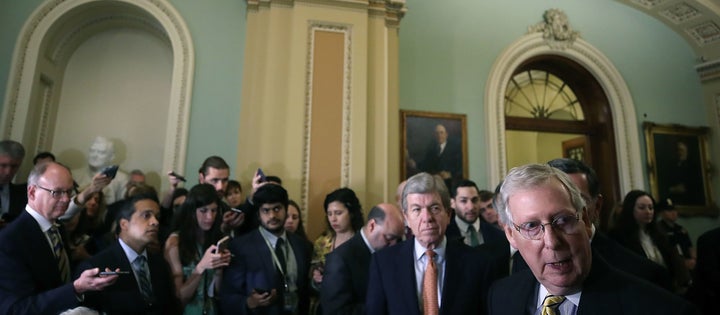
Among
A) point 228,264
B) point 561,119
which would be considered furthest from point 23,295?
point 561,119

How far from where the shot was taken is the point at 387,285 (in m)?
2.11

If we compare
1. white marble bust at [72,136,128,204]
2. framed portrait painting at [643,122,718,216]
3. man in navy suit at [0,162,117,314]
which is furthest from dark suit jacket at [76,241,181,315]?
framed portrait painting at [643,122,718,216]

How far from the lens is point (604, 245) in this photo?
5.74ft

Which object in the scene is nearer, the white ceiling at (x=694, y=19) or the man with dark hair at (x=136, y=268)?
the man with dark hair at (x=136, y=268)

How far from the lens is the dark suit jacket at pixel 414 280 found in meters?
2.02

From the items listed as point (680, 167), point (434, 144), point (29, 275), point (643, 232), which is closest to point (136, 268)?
point (29, 275)

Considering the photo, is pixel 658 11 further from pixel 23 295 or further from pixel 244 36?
pixel 23 295

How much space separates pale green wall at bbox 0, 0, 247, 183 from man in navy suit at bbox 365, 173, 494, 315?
→ 3.33 metres

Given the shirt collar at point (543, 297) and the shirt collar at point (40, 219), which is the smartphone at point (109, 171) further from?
the shirt collar at point (543, 297)

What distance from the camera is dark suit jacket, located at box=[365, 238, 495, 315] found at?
2.02 m

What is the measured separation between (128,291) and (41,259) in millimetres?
421

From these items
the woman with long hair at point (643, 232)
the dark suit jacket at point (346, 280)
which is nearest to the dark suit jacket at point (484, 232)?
the dark suit jacket at point (346, 280)

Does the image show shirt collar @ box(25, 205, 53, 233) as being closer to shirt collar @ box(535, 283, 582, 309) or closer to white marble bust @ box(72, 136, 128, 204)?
shirt collar @ box(535, 283, 582, 309)

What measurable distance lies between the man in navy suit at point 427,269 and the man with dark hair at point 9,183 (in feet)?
8.96
